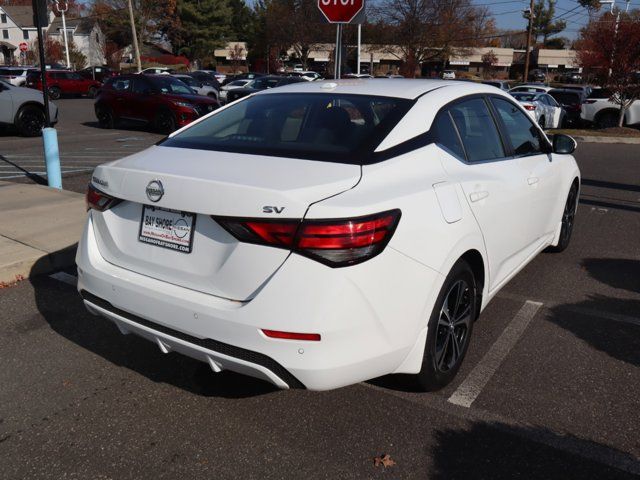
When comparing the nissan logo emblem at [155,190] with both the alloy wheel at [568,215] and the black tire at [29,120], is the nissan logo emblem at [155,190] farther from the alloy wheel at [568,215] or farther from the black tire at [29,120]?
the black tire at [29,120]

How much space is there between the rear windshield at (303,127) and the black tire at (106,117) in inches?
600

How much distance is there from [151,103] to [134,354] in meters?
14.1

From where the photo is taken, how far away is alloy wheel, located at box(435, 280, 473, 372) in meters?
3.23

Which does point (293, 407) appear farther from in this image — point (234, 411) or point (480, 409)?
point (480, 409)

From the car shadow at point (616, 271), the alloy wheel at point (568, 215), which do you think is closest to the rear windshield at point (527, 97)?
the alloy wheel at point (568, 215)

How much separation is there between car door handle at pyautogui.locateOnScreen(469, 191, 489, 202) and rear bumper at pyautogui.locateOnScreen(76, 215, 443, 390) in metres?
0.64

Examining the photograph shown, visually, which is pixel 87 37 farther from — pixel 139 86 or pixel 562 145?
pixel 562 145

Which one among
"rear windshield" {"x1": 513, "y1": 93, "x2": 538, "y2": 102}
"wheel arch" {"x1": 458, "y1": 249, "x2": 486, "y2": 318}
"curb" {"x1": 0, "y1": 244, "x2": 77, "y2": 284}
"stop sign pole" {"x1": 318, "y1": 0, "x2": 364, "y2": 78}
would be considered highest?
"stop sign pole" {"x1": 318, "y1": 0, "x2": 364, "y2": 78}

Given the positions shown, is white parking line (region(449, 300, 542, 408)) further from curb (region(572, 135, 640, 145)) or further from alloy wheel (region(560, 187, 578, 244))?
curb (region(572, 135, 640, 145))

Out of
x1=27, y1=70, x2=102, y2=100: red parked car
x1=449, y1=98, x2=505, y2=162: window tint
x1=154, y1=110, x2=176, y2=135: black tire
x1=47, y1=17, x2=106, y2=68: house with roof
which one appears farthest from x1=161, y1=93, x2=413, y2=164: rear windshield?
x1=47, y1=17, x2=106, y2=68: house with roof

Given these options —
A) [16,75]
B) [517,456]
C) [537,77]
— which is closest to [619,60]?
[517,456]

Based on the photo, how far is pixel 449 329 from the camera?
3.31m

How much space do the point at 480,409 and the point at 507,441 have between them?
0.95 ft

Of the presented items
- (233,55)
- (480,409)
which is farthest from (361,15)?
(233,55)
